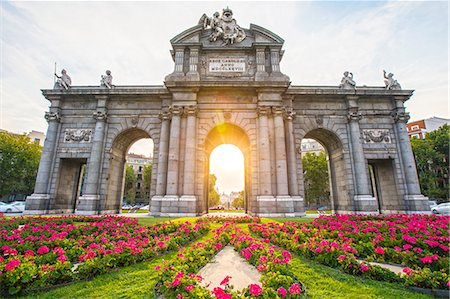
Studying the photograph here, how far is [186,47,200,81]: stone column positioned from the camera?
1981 centimetres

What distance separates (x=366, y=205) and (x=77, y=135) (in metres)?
25.9

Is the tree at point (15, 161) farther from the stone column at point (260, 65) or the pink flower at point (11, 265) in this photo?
the pink flower at point (11, 265)

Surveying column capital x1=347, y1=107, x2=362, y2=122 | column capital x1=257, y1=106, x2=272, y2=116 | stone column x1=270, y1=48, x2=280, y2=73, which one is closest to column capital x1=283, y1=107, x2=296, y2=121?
column capital x1=257, y1=106, x2=272, y2=116

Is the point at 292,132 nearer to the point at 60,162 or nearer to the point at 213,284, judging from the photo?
the point at 213,284

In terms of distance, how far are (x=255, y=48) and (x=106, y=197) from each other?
62.4 ft

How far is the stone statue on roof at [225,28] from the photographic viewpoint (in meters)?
21.3

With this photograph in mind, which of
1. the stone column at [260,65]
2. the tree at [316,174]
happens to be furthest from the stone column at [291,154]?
the tree at [316,174]

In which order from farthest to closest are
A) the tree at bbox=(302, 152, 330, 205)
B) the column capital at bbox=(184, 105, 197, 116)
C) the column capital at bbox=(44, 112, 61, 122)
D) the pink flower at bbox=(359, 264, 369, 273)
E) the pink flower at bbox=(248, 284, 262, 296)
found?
the tree at bbox=(302, 152, 330, 205)
the column capital at bbox=(44, 112, 61, 122)
the column capital at bbox=(184, 105, 197, 116)
the pink flower at bbox=(359, 264, 369, 273)
the pink flower at bbox=(248, 284, 262, 296)

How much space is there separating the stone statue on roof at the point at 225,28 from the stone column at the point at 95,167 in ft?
38.6

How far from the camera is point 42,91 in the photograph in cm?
2111

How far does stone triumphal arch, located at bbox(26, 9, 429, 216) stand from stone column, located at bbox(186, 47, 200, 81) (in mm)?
93

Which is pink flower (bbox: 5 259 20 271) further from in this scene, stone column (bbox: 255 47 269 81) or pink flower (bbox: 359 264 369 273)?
stone column (bbox: 255 47 269 81)

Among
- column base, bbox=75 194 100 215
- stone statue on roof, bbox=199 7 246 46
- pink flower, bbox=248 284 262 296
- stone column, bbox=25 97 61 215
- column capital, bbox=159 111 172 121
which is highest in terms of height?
stone statue on roof, bbox=199 7 246 46

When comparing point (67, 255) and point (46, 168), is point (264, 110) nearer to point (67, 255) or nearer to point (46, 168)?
point (67, 255)
